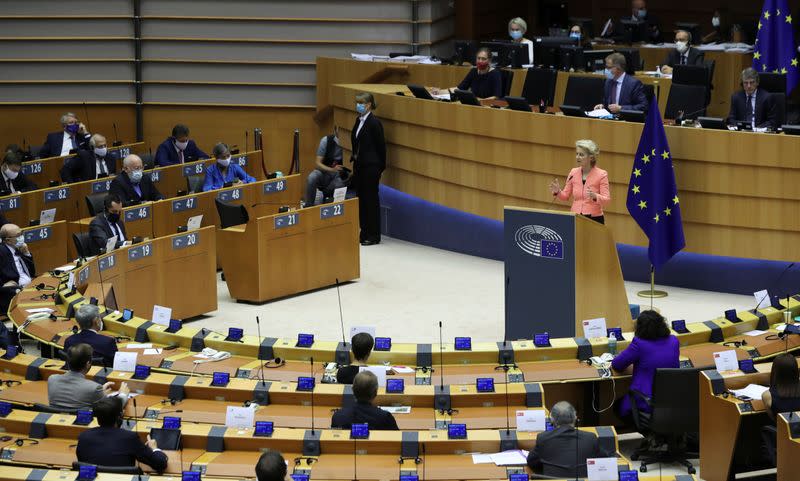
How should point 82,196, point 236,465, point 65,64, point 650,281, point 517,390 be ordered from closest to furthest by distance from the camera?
point 236,465, point 517,390, point 650,281, point 82,196, point 65,64

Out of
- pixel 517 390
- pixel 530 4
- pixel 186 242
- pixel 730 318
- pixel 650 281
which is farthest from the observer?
pixel 530 4

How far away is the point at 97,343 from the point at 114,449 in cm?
200

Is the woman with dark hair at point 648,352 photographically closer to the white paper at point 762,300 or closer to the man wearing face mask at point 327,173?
the white paper at point 762,300

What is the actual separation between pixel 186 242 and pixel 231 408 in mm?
4822

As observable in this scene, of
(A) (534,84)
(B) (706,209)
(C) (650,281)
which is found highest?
(A) (534,84)

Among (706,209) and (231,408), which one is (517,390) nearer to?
(231,408)

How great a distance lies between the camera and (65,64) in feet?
59.7

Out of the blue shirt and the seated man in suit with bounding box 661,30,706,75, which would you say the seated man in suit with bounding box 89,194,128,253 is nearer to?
the blue shirt

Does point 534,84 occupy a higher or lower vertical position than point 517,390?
higher

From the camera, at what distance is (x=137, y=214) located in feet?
41.1

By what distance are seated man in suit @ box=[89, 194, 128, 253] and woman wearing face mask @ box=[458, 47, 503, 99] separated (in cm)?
454

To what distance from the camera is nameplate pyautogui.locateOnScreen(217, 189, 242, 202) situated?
13.6 metres

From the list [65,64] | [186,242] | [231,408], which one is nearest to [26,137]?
[65,64]

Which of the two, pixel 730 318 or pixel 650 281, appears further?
pixel 650 281
